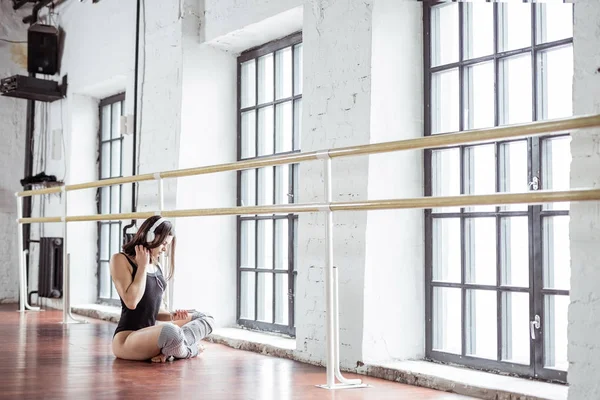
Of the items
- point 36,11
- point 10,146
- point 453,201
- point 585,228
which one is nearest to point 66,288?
point 10,146

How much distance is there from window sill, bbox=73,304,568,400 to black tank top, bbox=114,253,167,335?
0.64 m

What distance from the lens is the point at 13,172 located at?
26.9 ft

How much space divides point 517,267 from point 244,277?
2372 mm

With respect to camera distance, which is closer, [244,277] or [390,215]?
[390,215]

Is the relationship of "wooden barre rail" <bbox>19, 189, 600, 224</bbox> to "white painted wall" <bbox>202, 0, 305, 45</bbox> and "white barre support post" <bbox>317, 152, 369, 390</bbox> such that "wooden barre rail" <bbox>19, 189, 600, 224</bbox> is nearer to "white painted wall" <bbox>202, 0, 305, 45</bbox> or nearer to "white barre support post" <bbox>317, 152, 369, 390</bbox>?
"white barre support post" <bbox>317, 152, 369, 390</bbox>

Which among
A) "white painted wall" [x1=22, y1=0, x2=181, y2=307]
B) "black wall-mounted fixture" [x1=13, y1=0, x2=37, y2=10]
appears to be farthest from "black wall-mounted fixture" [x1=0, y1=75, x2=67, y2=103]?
"black wall-mounted fixture" [x1=13, y1=0, x2=37, y2=10]

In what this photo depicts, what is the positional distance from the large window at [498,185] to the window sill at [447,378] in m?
0.10

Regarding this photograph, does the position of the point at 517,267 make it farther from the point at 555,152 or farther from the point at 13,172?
the point at 13,172

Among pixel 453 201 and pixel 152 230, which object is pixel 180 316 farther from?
pixel 453 201

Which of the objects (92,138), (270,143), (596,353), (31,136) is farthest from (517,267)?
(31,136)

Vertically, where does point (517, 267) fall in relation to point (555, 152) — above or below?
below

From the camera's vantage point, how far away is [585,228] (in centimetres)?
283

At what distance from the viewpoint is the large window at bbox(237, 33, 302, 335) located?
502 cm

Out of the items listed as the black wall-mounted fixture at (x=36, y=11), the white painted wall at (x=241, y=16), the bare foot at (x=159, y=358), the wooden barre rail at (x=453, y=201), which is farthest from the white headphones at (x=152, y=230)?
the black wall-mounted fixture at (x=36, y=11)
